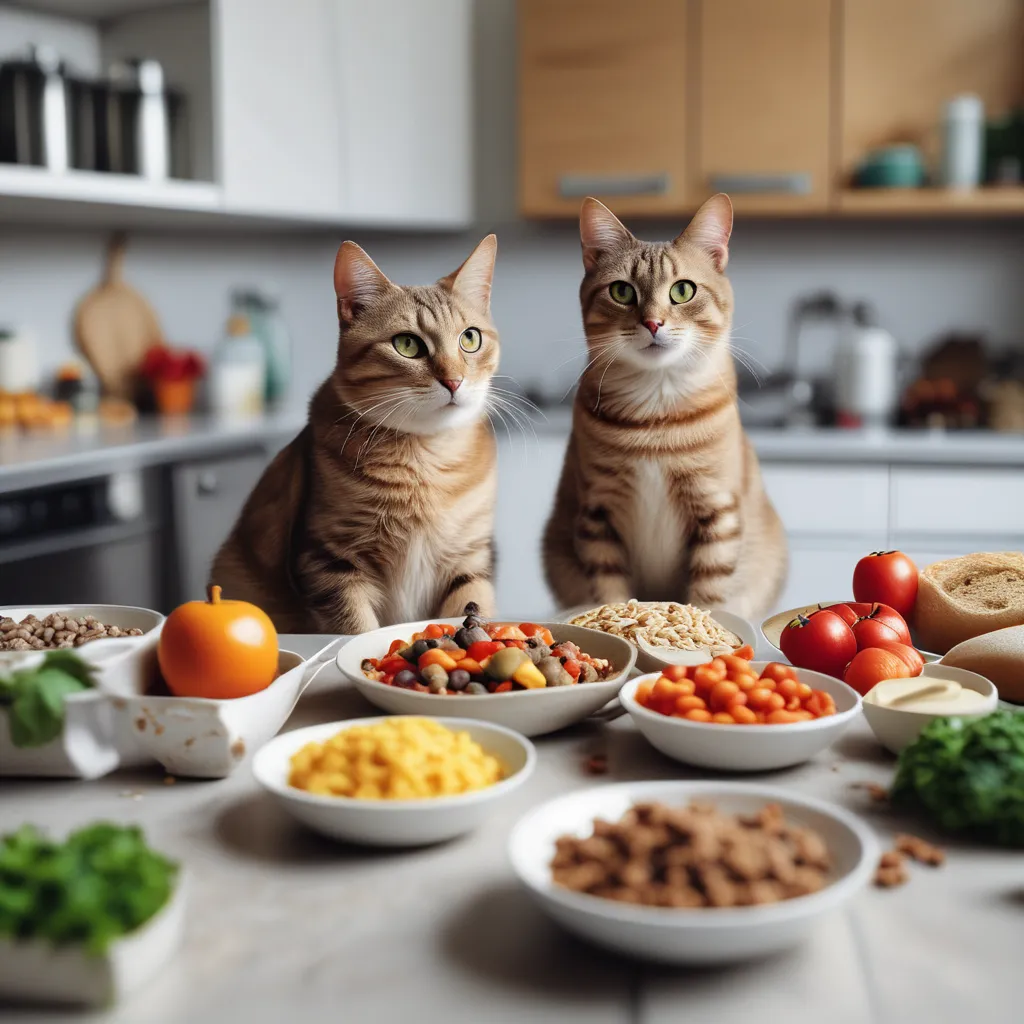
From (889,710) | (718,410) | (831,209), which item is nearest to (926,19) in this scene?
(831,209)

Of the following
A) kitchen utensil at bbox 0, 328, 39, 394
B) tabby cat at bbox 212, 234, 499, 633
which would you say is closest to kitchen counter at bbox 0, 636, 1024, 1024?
tabby cat at bbox 212, 234, 499, 633

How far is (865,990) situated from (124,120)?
8.95 ft

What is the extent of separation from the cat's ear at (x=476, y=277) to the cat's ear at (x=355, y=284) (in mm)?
81

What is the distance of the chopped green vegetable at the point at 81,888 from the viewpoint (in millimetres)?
651

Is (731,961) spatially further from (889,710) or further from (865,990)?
(889,710)

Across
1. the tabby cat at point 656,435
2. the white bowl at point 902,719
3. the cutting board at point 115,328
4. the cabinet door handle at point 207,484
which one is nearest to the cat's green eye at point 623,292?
the tabby cat at point 656,435

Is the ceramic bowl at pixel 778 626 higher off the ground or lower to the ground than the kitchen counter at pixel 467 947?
higher

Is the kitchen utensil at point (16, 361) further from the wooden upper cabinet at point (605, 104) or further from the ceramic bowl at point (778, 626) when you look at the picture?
the ceramic bowl at point (778, 626)

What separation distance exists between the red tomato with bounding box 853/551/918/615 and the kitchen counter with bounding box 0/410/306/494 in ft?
5.58

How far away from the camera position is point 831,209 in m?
3.36

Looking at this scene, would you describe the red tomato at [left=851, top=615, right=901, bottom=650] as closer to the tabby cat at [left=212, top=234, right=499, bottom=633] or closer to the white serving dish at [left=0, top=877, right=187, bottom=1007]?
the tabby cat at [left=212, top=234, right=499, bottom=633]

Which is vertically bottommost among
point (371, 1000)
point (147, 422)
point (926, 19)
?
point (371, 1000)

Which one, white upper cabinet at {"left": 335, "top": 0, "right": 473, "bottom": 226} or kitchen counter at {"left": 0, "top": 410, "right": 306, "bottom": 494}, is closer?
kitchen counter at {"left": 0, "top": 410, "right": 306, "bottom": 494}

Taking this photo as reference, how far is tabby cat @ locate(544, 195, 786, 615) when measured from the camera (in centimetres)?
154
